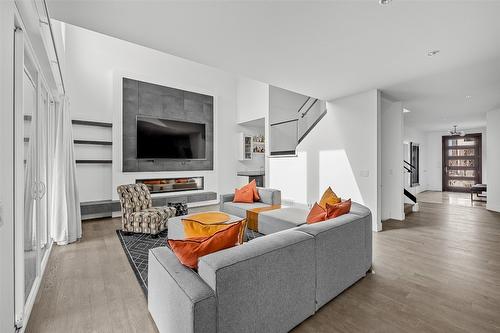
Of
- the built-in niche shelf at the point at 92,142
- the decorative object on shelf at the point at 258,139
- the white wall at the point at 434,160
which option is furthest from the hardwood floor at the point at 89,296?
the white wall at the point at 434,160

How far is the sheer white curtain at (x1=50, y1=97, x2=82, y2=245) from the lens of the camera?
367 centimetres

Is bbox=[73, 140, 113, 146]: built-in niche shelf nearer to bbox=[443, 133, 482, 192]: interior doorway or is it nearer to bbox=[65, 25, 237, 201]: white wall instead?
bbox=[65, 25, 237, 201]: white wall

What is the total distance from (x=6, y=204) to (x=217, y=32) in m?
2.36

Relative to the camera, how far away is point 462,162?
10.0 metres

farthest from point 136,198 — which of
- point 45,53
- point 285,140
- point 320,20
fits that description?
point 285,140

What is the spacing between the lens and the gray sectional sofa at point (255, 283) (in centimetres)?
132

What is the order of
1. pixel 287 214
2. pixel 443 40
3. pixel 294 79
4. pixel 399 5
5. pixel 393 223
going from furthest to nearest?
1. pixel 393 223
2. pixel 294 79
3. pixel 287 214
4. pixel 443 40
5. pixel 399 5

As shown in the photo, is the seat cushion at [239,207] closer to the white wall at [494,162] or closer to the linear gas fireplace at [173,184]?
the linear gas fireplace at [173,184]

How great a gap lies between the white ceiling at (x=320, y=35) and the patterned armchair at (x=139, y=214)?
2511 millimetres

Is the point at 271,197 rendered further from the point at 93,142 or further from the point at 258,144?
the point at 93,142

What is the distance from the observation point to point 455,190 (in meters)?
10.2

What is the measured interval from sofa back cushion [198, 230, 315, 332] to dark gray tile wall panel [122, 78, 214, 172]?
16.5 feet

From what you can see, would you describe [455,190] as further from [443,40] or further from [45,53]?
[45,53]

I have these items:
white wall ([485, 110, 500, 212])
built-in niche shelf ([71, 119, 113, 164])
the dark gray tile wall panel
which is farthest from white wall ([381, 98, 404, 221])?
built-in niche shelf ([71, 119, 113, 164])
